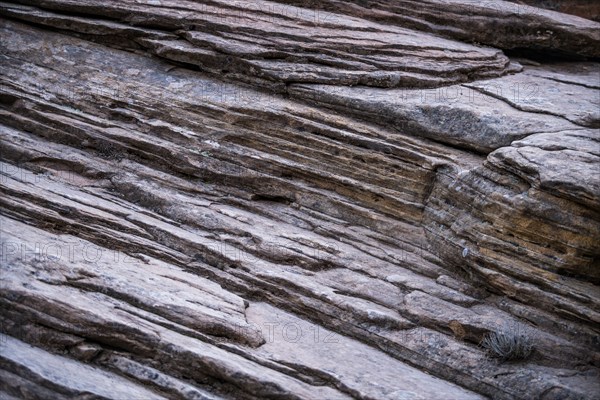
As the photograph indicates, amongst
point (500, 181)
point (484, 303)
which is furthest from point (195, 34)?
point (484, 303)

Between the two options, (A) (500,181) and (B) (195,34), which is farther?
(B) (195,34)

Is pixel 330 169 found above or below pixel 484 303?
above

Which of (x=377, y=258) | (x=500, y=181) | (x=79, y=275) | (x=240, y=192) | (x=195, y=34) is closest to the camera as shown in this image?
(x=79, y=275)

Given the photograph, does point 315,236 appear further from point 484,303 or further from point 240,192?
point 484,303

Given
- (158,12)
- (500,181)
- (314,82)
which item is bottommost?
(500,181)

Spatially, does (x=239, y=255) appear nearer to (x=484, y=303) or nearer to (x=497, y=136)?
(x=484, y=303)

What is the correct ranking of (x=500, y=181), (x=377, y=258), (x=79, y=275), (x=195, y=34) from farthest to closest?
(x=195, y=34) < (x=377, y=258) < (x=500, y=181) < (x=79, y=275)
